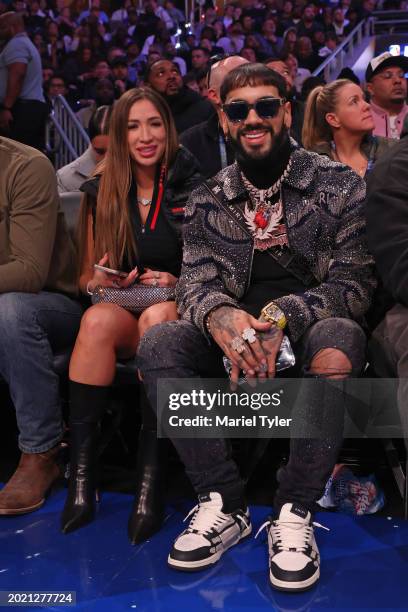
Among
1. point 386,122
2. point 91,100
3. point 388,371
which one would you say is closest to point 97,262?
point 388,371

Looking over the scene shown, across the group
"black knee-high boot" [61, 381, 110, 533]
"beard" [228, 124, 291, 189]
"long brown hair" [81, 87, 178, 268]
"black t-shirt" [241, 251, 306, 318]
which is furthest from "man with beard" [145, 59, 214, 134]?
"black knee-high boot" [61, 381, 110, 533]

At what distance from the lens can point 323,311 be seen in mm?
2414

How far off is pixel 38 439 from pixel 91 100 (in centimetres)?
720

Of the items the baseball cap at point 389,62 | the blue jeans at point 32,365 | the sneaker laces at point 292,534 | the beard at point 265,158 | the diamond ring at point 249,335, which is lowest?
the sneaker laces at point 292,534

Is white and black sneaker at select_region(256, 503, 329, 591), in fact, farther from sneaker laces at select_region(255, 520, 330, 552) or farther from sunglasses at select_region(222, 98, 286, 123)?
sunglasses at select_region(222, 98, 286, 123)

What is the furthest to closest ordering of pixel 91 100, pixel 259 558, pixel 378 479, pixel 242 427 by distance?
pixel 91 100 < pixel 378 479 < pixel 242 427 < pixel 259 558

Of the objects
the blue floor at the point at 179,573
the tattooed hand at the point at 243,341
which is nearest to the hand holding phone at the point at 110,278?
the tattooed hand at the point at 243,341

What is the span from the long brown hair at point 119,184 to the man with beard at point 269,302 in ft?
1.23

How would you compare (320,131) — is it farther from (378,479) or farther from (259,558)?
(259,558)

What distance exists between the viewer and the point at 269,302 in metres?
2.53

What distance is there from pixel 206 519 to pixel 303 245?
3.00 ft

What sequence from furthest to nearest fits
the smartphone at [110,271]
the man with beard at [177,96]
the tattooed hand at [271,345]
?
the man with beard at [177,96]
the smartphone at [110,271]
the tattooed hand at [271,345]

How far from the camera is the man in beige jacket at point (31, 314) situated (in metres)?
2.75

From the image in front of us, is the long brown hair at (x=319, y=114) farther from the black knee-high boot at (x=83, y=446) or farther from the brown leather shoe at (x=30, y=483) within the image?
the brown leather shoe at (x=30, y=483)
